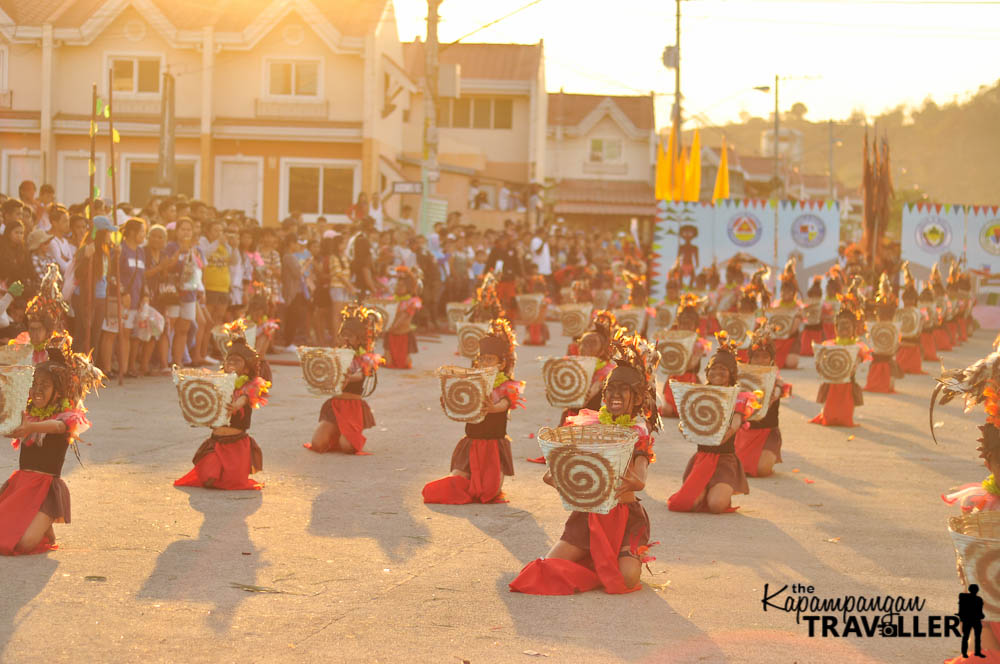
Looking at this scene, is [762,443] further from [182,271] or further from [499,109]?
[499,109]

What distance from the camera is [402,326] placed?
18.6 meters

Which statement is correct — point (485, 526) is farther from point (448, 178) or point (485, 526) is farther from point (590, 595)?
point (448, 178)

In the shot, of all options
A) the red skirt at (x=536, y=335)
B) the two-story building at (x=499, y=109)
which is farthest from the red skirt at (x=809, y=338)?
the two-story building at (x=499, y=109)

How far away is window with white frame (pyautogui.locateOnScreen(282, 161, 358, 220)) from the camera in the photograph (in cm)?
3412

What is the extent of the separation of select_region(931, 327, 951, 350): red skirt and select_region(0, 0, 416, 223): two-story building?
15.1 metres

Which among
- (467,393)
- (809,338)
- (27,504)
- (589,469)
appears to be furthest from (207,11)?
(589,469)

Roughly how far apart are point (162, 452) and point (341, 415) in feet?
5.11

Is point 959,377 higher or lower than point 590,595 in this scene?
higher

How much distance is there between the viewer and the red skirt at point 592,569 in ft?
23.1

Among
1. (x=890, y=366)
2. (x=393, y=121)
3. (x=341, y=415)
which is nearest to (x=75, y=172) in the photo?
(x=393, y=121)

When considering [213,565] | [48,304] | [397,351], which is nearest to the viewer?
[213,565]

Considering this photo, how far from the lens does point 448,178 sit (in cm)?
4222

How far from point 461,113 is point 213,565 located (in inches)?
1739

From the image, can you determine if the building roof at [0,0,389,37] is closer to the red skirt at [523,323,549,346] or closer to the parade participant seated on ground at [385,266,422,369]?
the red skirt at [523,323,549,346]
